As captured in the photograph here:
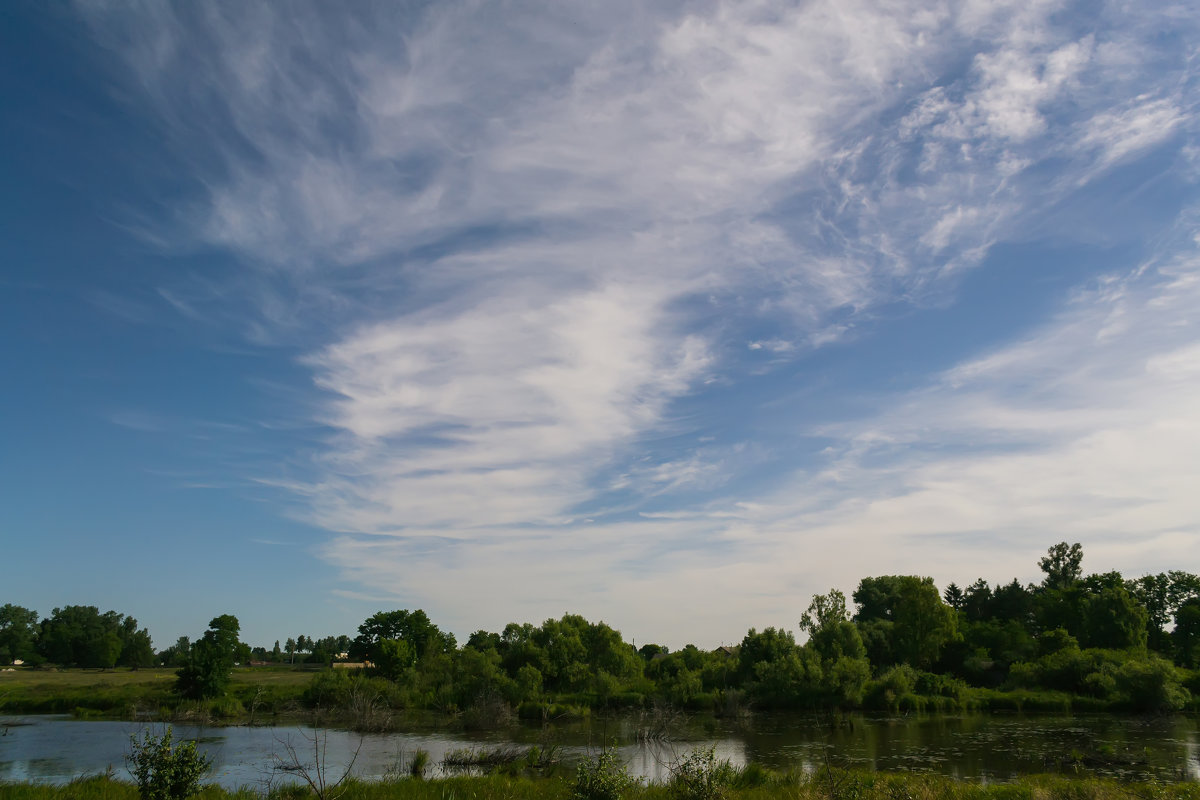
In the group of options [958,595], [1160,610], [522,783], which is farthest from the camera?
[958,595]

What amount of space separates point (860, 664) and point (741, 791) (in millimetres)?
45835

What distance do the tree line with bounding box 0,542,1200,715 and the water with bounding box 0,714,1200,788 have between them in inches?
234

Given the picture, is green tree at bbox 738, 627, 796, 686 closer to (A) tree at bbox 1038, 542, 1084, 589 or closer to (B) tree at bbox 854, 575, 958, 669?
(B) tree at bbox 854, 575, 958, 669

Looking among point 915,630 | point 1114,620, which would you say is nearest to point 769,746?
point 915,630

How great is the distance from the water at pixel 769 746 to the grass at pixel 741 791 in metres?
2.22

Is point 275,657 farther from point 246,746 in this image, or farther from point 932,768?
point 932,768

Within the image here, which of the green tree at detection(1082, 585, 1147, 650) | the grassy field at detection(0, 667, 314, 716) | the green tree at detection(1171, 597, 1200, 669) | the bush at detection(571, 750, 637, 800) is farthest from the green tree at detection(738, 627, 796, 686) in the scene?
the bush at detection(571, 750, 637, 800)

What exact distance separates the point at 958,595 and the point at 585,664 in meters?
63.0

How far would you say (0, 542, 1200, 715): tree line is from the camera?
192 ft

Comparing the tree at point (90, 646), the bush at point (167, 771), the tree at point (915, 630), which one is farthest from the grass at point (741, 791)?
the tree at point (90, 646)

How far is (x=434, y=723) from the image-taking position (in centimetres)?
5816

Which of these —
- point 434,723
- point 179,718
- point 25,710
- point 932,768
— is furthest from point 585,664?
point 25,710

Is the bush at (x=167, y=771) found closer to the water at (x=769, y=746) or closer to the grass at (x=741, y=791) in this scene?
the grass at (x=741, y=791)

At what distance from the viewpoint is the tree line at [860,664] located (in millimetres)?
58375
